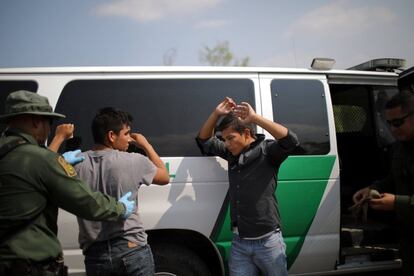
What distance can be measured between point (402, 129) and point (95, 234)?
76.9 inches

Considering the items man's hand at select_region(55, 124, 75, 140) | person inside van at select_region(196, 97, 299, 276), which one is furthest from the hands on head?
Result: man's hand at select_region(55, 124, 75, 140)

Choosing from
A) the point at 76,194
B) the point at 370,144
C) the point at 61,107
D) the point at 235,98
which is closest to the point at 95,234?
the point at 76,194

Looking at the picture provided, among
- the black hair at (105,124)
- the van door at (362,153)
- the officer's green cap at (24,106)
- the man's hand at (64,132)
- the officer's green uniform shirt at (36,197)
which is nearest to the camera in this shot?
the officer's green uniform shirt at (36,197)

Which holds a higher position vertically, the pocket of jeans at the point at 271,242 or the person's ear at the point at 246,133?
the person's ear at the point at 246,133

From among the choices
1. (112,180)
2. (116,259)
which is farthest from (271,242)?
(112,180)

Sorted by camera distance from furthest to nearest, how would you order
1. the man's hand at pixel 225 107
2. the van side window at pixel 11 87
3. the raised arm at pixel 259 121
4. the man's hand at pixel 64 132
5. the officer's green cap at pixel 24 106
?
the van side window at pixel 11 87 → the man's hand at pixel 225 107 → the man's hand at pixel 64 132 → the raised arm at pixel 259 121 → the officer's green cap at pixel 24 106

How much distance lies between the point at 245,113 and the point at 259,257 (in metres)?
1.03

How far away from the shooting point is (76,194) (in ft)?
5.26

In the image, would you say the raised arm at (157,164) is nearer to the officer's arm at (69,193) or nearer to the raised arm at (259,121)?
the officer's arm at (69,193)

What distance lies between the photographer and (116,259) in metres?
1.95

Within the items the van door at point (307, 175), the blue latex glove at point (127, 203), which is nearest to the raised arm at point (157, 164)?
the blue latex glove at point (127, 203)

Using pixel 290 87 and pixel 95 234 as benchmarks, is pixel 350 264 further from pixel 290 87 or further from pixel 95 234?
pixel 95 234

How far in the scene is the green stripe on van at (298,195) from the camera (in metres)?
2.87

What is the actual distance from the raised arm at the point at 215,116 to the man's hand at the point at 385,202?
121cm
